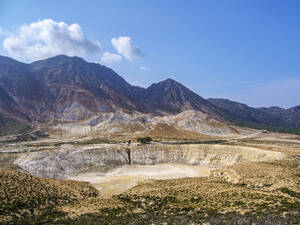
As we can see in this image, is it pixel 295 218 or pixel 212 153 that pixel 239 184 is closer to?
pixel 295 218

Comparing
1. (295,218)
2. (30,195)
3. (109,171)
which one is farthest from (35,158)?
(295,218)

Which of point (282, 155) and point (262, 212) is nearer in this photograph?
point (262, 212)

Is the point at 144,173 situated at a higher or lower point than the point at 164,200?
lower

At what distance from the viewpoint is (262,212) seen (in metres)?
20.3

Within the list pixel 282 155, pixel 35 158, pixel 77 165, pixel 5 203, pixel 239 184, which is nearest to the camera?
pixel 5 203

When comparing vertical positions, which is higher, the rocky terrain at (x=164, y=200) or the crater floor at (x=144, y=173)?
the rocky terrain at (x=164, y=200)

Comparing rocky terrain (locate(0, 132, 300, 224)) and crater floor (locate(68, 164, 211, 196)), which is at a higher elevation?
rocky terrain (locate(0, 132, 300, 224))

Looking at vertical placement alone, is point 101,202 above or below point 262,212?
below

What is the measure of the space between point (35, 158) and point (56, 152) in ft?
27.4

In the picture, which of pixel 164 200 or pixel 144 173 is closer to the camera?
pixel 164 200

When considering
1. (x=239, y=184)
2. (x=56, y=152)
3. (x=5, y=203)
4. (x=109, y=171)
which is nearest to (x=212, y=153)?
(x=109, y=171)

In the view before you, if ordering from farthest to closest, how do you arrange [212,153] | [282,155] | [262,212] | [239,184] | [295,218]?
1. [212,153]
2. [282,155]
3. [239,184]
4. [262,212]
5. [295,218]

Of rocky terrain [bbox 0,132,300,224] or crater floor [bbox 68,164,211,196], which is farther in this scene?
crater floor [bbox 68,164,211,196]

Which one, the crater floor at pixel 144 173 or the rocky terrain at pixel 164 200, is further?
the crater floor at pixel 144 173
